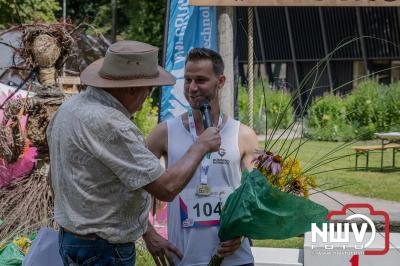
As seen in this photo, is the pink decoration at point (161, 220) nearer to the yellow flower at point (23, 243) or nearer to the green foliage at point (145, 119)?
the yellow flower at point (23, 243)

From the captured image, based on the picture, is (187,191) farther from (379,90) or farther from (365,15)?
(365,15)

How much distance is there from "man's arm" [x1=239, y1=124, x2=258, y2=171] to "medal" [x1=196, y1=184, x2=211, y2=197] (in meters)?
0.25

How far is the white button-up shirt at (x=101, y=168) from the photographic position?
3107 millimetres

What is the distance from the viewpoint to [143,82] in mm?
3256

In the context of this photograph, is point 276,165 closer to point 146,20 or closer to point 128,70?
point 128,70

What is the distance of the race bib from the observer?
3.78 m

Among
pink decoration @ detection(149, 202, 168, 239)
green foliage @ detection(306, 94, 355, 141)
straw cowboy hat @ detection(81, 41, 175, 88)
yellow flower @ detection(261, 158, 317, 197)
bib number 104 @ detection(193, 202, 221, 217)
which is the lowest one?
green foliage @ detection(306, 94, 355, 141)

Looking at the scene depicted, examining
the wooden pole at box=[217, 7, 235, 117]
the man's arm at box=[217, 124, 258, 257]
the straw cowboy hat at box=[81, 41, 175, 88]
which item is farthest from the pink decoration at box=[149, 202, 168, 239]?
the straw cowboy hat at box=[81, 41, 175, 88]

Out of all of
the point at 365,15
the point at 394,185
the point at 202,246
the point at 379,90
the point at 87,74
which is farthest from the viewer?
the point at 365,15

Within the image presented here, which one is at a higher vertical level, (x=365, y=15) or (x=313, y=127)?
(x=365, y=15)

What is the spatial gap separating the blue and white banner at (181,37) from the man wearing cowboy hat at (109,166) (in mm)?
4988

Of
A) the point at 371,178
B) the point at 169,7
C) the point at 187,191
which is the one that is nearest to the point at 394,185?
the point at 371,178

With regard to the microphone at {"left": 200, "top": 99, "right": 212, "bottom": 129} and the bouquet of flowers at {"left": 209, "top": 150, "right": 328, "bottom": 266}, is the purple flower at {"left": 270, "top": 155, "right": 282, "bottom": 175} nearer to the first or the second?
the bouquet of flowers at {"left": 209, "top": 150, "right": 328, "bottom": 266}

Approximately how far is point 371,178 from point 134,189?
11833 mm
